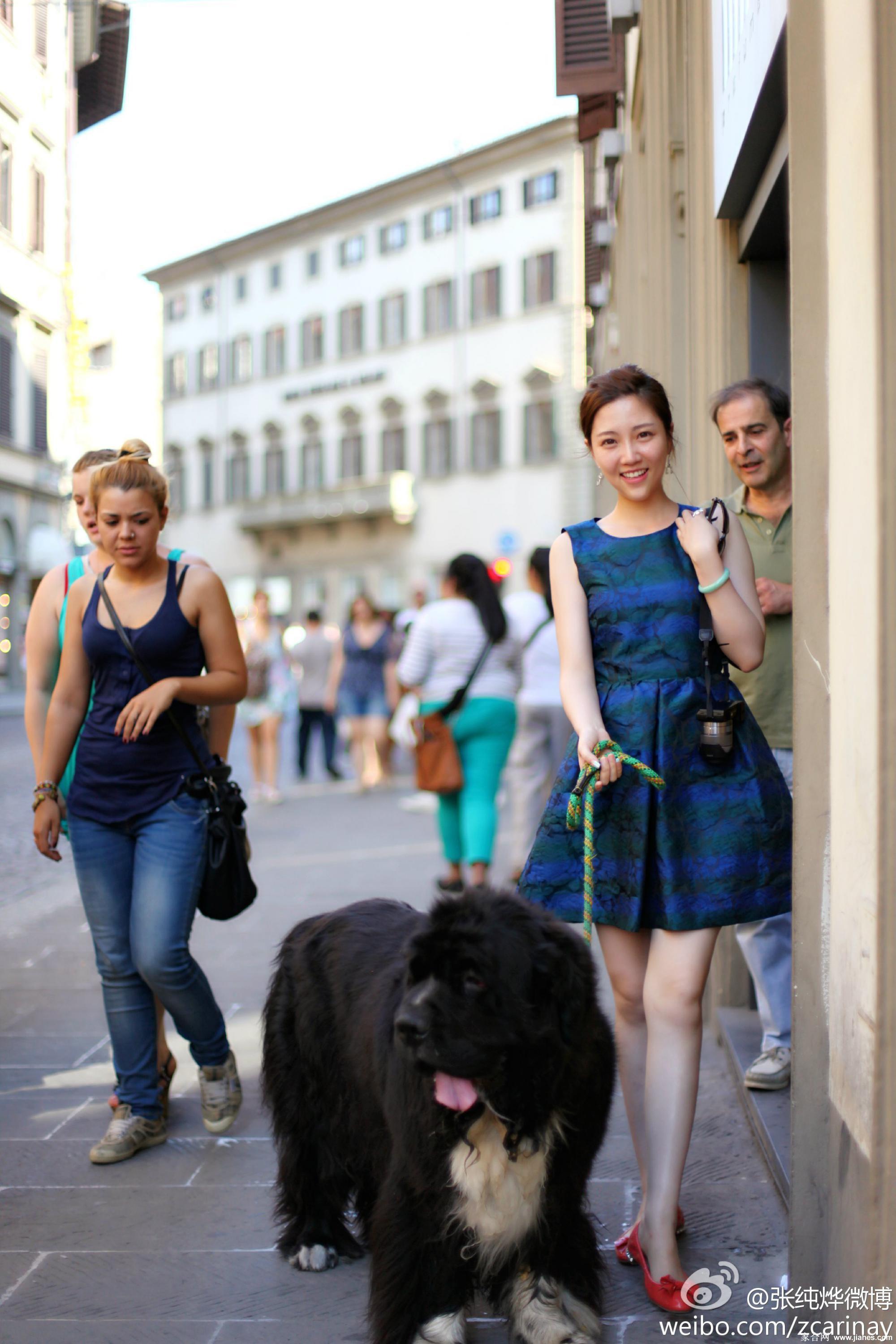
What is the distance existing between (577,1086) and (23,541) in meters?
39.1

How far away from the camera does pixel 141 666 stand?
170 inches

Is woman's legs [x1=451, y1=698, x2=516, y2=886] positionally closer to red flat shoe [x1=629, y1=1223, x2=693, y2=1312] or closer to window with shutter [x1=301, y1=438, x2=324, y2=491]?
red flat shoe [x1=629, y1=1223, x2=693, y2=1312]

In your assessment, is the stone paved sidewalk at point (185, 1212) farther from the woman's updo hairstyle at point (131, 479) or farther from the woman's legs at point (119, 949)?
the woman's updo hairstyle at point (131, 479)

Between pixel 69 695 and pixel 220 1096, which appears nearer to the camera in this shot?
pixel 69 695

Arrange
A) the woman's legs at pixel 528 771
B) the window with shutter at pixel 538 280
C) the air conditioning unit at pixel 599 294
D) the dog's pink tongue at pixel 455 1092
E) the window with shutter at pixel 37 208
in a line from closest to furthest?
the dog's pink tongue at pixel 455 1092 < the woman's legs at pixel 528 771 < the window with shutter at pixel 37 208 < the air conditioning unit at pixel 599 294 < the window with shutter at pixel 538 280

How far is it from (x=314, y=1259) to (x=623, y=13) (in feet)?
27.3

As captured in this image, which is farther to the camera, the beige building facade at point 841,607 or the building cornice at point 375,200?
the building cornice at point 375,200

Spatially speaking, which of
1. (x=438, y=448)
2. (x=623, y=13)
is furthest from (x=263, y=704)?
(x=438, y=448)

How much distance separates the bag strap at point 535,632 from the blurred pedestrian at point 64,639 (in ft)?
12.8

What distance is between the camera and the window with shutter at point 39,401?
32781 mm

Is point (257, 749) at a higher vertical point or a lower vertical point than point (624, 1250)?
higher

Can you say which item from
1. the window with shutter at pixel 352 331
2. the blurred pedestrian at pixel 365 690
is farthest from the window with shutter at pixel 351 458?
the blurred pedestrian at pixel 365 690

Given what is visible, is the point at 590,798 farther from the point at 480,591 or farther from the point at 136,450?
the point at 480,591

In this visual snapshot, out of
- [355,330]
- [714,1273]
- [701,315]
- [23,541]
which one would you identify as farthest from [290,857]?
[355,330]
